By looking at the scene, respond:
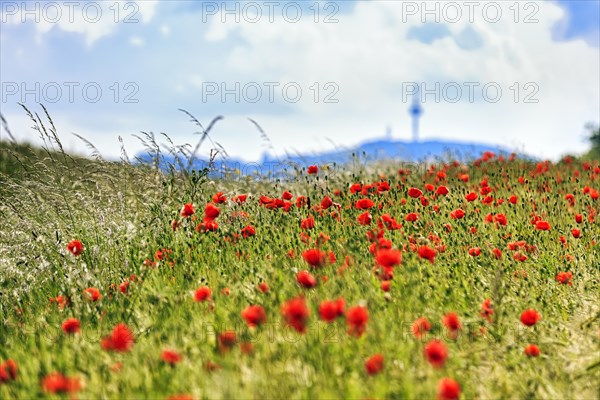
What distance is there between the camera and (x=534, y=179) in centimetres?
920

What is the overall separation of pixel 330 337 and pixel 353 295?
0.52 meters

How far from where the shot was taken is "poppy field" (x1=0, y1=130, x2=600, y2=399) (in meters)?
2.88

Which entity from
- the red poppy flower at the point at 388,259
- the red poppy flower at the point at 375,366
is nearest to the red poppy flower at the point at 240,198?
the red poppy flower at the point at 388,259

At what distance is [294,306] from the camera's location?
2.45 m

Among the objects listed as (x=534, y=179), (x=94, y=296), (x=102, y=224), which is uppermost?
(x=534, y=179)

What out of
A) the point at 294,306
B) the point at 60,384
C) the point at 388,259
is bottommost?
the point at 60,384

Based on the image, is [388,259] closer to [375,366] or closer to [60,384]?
[375,366]

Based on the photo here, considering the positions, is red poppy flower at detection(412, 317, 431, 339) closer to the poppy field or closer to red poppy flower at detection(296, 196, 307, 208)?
the poppy field

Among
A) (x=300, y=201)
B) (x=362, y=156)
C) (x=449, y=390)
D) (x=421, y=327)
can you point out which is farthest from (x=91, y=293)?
(x=362, y=156)

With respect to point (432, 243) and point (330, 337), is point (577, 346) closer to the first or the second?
point (432, 243)

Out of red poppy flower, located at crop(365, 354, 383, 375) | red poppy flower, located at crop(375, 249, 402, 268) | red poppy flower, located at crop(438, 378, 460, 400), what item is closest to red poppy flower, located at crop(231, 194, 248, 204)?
red poppy flower, located at crop(375, 249, 402, 268)

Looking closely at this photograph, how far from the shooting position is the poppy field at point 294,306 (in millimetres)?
2877

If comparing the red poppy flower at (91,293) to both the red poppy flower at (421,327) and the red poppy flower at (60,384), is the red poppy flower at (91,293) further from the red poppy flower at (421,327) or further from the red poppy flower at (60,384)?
the red poppy flower at (421,327)

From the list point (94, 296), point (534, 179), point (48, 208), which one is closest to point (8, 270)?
point (48, 208)
